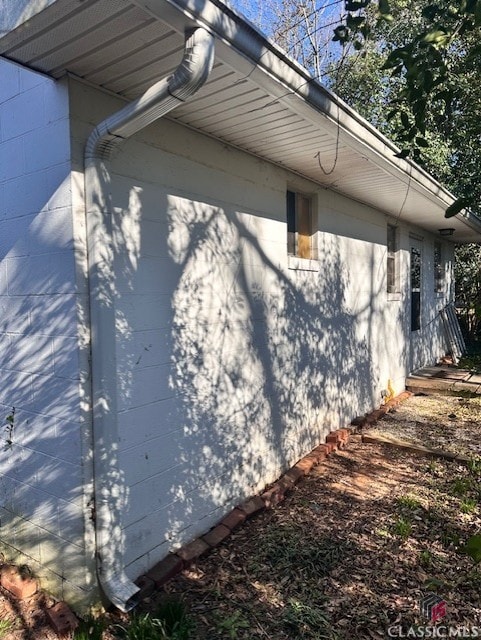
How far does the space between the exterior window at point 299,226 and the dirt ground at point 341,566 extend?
2259 mm

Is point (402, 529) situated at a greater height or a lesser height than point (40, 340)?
lesser

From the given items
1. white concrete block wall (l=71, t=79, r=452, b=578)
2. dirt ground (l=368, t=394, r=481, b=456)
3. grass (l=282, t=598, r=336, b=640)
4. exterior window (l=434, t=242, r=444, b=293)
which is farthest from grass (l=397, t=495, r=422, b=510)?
exterior window (l=434, t=242, r=444, b=293)

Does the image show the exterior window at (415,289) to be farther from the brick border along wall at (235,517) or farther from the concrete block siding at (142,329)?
the concrete block siding at (142,329)

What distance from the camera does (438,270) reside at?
34.0 feet

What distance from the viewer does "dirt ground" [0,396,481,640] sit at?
2449mm

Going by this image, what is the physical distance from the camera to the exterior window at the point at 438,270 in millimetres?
10151

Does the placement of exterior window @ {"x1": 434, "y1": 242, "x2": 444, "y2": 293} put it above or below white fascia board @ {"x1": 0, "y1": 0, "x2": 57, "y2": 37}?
below

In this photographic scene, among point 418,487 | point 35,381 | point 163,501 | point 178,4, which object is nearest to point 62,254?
point 35,381

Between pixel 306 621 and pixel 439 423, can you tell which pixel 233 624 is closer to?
pixel 306 621

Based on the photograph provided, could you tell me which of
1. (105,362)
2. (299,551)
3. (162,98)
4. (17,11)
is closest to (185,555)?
(299,551)

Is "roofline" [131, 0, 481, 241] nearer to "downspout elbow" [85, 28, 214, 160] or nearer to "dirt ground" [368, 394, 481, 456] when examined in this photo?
"downspout elbow" [85, 28, 214, 160]

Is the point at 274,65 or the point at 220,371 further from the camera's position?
the point at 220,371

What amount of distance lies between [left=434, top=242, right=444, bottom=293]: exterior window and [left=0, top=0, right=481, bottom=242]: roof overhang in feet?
21.3

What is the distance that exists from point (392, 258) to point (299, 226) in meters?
3.30
